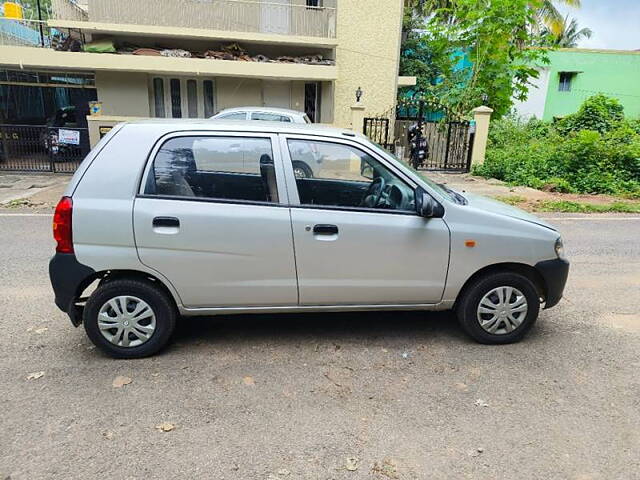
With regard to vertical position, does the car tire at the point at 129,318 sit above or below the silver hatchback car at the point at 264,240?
below

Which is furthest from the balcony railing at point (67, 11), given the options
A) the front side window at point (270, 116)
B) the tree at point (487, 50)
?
the tree at point (487, 50)

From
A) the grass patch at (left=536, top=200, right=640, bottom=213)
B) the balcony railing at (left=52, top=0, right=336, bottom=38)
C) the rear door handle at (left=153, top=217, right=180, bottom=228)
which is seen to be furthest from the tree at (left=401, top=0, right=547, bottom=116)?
the rear door handle at (left=153, top=217, right=180, bottom=228)

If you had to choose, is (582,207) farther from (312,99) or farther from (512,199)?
(312,99)

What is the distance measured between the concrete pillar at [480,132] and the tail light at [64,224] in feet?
45.4

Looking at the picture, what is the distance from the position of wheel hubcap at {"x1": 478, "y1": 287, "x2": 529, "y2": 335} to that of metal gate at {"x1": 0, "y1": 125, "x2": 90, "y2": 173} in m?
12.9

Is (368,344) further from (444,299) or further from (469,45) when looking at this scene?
(469,45)

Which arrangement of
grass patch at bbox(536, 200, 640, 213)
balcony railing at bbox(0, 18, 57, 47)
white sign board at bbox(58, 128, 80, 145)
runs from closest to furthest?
1. grass patch at bbox(536, 200, 640, 213)
2. white sign board at bbox(58, 128, 80, 145)
3. balcony railing at bbox(0, 18, 57, 47)

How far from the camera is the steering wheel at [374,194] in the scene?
3.92 metres

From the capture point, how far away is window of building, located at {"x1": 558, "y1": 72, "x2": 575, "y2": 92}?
30047mm

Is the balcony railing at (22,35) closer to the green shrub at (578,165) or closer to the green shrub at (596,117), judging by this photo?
the green shrub at (578,165)

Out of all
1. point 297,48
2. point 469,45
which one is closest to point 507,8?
point 469,45

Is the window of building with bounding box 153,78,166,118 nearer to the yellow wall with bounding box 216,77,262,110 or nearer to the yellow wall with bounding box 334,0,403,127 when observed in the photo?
the yellow wall with bounding box 216,77,262,110

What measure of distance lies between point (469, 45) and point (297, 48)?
21.7 feet

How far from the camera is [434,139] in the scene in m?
16.3
